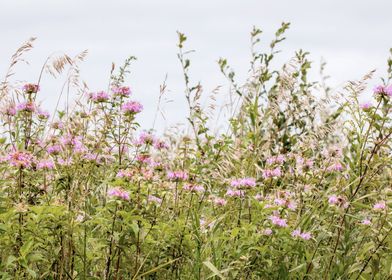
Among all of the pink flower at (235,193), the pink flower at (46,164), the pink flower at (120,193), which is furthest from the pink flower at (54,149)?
the pink flower at (235,193)

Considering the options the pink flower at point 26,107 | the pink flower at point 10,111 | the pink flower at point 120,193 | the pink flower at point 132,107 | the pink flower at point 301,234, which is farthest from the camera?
the pink flower at point 10,111

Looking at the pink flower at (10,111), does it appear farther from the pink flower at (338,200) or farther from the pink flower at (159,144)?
the pink flower at (338,200)

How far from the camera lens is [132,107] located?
4.12m

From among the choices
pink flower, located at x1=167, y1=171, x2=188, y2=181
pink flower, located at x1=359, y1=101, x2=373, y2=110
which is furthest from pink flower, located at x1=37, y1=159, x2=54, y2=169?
pink flower, located at x1=359, y1=101, x2=373, y2=110

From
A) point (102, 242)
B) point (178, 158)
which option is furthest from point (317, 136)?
point (102, 242)

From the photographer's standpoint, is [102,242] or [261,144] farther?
[261,144]

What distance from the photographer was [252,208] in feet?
13.8

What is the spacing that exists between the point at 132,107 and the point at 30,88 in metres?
0.83

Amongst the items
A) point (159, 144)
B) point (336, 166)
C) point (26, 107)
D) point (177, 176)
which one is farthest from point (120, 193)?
point (336, 166)

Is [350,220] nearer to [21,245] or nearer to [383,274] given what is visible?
[383,274]

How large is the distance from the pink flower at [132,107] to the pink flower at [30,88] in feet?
2.47

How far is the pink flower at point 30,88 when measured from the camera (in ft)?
14.8

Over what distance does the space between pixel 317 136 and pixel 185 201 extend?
0.96 meters

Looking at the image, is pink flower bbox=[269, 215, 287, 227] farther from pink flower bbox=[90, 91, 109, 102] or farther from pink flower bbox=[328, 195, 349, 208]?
pink flower bbox=[90, 91, 109, 102]
